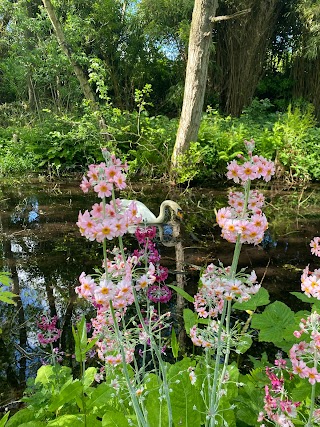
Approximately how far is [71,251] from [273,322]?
9.13 ft

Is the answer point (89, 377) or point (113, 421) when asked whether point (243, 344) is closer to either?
point (113, 421)

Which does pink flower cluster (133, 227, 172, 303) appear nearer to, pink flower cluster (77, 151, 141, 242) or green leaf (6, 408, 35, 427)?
pink flower cluster (77, 151, 141, 242)

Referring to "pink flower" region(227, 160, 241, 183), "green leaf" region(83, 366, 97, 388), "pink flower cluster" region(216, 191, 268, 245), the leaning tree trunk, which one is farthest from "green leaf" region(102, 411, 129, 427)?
the leaning tree trunk

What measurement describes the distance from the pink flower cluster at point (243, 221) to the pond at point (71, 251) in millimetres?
1659

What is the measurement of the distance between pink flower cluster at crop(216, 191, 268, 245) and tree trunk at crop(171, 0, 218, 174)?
6007 millimetres

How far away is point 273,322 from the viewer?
1.40 m

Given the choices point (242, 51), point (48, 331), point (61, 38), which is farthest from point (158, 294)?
point (242, 51)

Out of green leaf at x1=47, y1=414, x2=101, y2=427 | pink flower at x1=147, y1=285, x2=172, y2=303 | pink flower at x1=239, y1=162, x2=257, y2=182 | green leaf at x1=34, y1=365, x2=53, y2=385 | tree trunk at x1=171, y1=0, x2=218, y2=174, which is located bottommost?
green leaf at x1=34, y1=365, x2=53, y2=385

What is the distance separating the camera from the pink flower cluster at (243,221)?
2.73 ft

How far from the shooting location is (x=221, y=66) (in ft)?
39.7

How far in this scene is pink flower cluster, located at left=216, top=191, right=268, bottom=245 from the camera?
0.83m

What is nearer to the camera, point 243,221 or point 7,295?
point 243,221

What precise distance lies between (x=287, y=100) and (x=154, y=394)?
12418mm

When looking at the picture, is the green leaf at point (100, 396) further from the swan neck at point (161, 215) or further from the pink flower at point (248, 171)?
the swan neck at point (161, 215)
